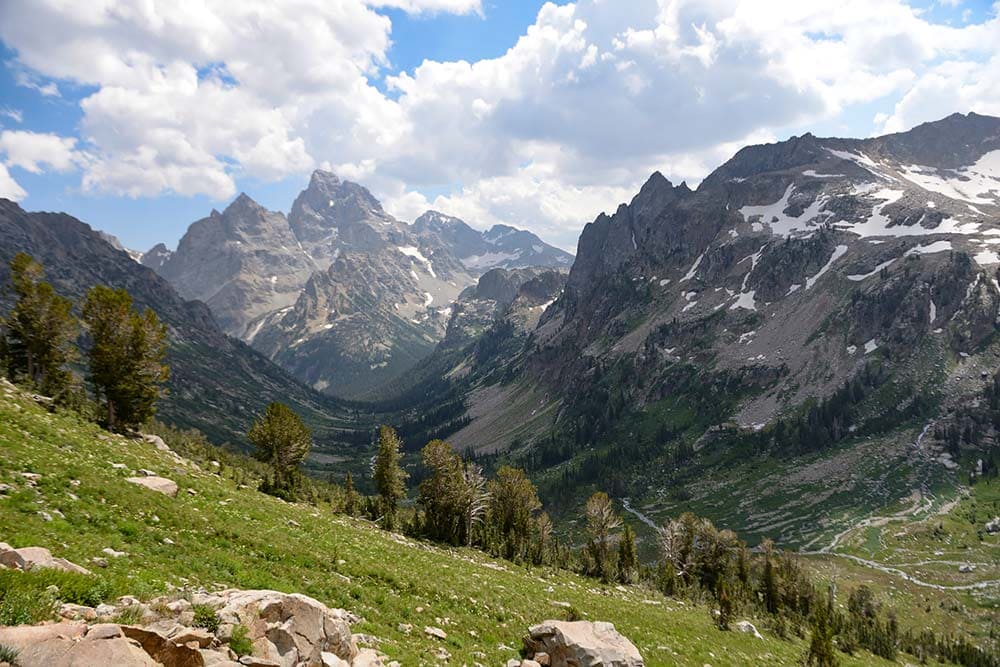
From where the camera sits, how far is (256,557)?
24.5m

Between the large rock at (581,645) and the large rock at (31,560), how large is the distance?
16.9 metres

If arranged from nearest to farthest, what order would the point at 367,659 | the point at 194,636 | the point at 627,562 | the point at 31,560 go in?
1. the point at 194,636
2. the point at 31,560
3. the point at 367,659
4. the point at 627,562

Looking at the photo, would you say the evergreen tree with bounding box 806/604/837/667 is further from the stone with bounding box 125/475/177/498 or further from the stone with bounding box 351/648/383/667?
the stone with bounding box 125/475/177/498

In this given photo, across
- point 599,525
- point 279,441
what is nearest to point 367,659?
point 279,441

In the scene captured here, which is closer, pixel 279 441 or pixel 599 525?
pixel 279 441

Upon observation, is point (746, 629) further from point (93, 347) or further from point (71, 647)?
point (93, 347)

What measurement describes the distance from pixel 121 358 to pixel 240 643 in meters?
49.6

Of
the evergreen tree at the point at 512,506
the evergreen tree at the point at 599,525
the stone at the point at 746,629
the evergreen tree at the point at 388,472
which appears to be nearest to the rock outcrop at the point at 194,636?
the stone at the point at 746,629

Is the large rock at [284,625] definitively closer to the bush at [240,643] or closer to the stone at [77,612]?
the bush at [240,643]

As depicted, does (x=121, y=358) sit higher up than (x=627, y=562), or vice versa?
(x=121, y=358)

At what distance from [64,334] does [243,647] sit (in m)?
58.1

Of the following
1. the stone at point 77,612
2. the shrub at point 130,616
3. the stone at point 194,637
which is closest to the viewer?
the stone at point 194,637

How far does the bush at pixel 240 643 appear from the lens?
12.3m

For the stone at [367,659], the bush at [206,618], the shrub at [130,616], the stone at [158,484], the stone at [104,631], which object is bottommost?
the stone at [367,659]
